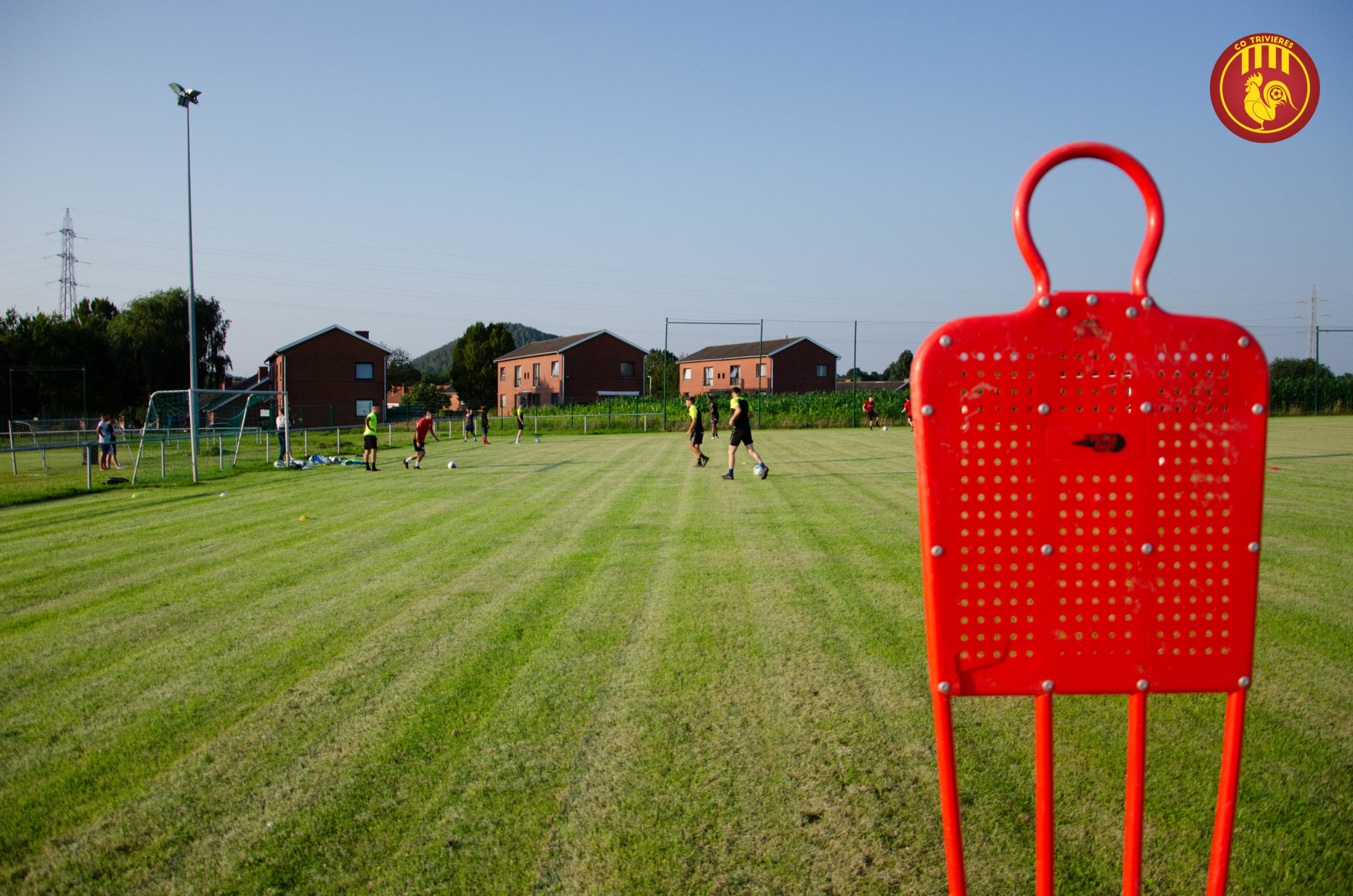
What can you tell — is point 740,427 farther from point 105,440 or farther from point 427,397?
point 427,397

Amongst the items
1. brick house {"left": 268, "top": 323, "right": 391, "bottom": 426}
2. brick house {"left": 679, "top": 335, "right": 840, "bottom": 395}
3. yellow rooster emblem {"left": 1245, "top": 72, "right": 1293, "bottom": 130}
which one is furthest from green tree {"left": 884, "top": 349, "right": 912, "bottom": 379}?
yellow rooster emblem {"left": 1245, "top": 72, "right": 1293, "bottom": 130}

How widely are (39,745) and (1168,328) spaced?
5.04 metres

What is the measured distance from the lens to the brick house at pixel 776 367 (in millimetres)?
63938

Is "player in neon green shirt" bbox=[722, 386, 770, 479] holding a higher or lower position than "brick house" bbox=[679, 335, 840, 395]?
lower

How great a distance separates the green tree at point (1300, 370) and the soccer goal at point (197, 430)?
49581 millimetres

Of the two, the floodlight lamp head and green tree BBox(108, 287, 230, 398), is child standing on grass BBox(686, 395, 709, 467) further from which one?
green tree BBox(108, 287, 230, 398)

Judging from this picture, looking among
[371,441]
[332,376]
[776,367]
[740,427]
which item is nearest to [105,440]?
[371,441]

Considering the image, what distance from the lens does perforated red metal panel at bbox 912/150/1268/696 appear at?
75.2 inches

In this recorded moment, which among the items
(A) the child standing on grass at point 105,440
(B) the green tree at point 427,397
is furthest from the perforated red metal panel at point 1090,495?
(B) the green tree at point 427,397

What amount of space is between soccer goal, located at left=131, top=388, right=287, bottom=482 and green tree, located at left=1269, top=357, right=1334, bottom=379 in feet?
163

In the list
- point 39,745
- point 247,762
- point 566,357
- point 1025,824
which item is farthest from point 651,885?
point 566,357

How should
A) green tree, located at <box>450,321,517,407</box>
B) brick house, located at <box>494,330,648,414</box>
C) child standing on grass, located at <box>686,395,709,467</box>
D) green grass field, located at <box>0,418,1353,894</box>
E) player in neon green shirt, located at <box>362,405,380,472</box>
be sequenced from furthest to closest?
green tree, located at <box>450,321,517,407</box>
brick house, located at <box>494,330,648,414</box>
player in neon green shirt, located at <box>362,405,380,472</box>
child standing on grass, located at <box>686,395,709,467</box>
green grass field, located at <box>0,418,1353,894</box>

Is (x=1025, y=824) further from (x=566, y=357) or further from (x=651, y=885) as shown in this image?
(x=566, y=357)

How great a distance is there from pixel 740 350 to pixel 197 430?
52.8 m
